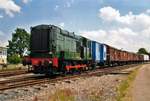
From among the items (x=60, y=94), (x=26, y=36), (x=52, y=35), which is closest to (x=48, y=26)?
(x=52, y=35)

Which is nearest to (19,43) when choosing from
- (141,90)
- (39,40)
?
(39,40)

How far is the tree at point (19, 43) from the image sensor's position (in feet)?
356

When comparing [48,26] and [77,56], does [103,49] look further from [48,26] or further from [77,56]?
[48,26]

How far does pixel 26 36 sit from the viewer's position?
11462cm

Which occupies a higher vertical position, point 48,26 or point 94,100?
point 48,26

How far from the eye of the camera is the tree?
356 ft

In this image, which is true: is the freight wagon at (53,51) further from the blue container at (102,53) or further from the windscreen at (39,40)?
the blue container at (102,53)

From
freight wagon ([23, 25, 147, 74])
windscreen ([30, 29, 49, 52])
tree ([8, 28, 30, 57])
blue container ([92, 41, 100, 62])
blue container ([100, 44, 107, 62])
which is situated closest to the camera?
freight wagon ([23, 25, 147, 74])

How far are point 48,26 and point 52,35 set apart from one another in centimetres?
82

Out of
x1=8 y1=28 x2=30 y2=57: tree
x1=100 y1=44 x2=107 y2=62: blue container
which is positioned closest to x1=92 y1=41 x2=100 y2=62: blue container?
x1=100 y1=44 x2=107 y2=62: blue container

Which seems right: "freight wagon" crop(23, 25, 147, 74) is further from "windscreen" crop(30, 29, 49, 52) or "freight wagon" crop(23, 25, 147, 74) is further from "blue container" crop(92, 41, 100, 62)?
"blue container" crop(92, 41, 100, 62)

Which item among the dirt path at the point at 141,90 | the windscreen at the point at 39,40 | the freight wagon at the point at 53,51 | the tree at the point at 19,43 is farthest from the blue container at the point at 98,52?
the tree at the point at 19,43

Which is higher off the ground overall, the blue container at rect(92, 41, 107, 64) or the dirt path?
the blue container at rect(92, 41, 107, 64)

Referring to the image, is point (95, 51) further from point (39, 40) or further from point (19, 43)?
point (19, 43)
